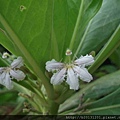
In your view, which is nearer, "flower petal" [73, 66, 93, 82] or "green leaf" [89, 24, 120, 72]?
"flower petal" [73, 66, 93, 82]

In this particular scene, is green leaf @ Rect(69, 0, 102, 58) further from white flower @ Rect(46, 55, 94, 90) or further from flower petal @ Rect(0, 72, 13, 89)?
flower petal @ Rect(0, 72, 13, 89)

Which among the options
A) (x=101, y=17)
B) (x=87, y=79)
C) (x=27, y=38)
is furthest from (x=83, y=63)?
(x=101, y=17)

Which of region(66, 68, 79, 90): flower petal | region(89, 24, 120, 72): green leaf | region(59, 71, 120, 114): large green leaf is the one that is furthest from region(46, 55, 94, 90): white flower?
region(59, 71, 120, 114): large green leaf

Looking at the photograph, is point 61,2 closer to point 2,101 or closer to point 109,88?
point 109,88

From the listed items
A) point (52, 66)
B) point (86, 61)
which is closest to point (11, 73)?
point (52, 66)

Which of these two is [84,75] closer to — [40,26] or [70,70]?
[70,70]

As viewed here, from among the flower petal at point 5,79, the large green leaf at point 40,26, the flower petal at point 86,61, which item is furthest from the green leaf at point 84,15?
the flower petal at point 5,79

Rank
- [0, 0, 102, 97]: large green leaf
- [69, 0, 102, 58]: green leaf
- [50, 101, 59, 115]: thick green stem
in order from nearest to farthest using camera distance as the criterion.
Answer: [0, 0, 102, 97]: large green leaf → [69, 0, 102, 58]: green leaf → [50, 101, 59, 115]: thick green stem
